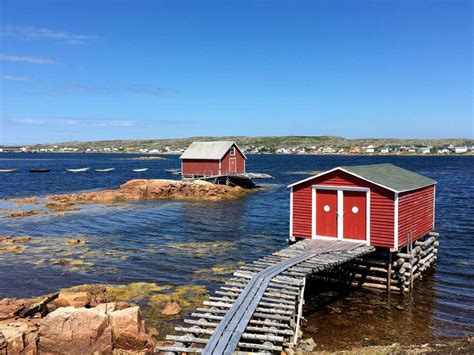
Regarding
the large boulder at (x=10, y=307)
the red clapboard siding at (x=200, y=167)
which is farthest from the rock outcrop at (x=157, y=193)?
the large boulder at (x=10, y=307)

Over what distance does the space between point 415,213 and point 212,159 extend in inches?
1633

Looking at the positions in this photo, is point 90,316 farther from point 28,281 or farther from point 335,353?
point 28,281

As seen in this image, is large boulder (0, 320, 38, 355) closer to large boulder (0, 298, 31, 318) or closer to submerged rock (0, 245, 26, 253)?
large boulder (0, 298, 31, 318)

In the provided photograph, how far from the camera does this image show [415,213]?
21344 mm

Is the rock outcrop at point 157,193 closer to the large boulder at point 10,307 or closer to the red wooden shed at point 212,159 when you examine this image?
the red wooden shed at point 212,159

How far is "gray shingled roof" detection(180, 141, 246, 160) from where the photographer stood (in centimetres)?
6138

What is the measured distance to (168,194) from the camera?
53688mm

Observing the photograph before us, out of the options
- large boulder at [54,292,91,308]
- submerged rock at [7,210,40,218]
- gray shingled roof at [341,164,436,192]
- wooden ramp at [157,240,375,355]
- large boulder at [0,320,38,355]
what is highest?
gray shingled roof at [341,164,436,192]

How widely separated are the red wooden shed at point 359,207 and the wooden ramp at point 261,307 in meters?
0.89

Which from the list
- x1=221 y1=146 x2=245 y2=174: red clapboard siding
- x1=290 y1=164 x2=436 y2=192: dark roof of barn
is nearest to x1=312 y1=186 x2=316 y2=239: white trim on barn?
x1=290 y1=164 x2=436 y2=192: dark roof of barn

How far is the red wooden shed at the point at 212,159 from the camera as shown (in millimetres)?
61219

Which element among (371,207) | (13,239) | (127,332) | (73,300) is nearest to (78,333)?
(127,332)

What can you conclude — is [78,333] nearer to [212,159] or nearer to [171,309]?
[171,309]

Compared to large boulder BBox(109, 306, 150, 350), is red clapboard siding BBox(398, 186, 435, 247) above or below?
above
